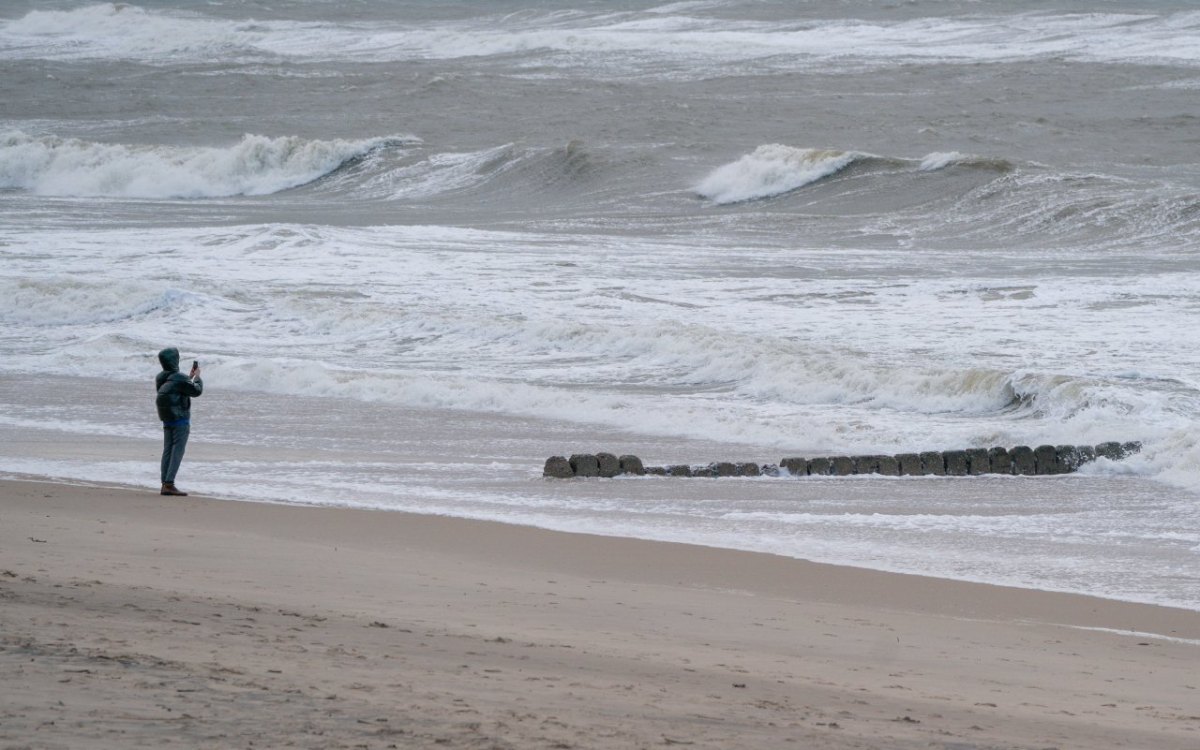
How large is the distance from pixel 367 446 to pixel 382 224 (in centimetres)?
1561

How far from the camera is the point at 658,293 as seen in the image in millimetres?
18047

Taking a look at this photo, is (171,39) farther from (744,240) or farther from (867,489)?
(867,489)

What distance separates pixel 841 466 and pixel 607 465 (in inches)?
60.2

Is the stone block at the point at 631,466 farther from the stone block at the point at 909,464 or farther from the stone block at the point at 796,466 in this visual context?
the stone block at the point at 909,464

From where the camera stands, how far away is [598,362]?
14453 mm

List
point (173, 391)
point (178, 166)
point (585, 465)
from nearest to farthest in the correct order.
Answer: point (173, 391) → point (585, 465) → point (178, 166)

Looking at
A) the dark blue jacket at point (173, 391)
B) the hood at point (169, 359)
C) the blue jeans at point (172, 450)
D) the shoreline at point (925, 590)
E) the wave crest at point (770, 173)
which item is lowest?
the shoreline at point (925, 590)

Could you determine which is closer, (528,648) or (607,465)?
(528,648)

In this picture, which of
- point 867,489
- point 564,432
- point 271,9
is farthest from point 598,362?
point 271,9

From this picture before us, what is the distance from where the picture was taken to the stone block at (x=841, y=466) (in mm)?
10070

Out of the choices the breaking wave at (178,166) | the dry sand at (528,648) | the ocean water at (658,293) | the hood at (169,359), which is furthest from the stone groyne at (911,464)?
the breaking wave at (178,166)

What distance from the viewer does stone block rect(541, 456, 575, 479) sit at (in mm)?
9945

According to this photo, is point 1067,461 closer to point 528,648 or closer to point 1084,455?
point 1084,455

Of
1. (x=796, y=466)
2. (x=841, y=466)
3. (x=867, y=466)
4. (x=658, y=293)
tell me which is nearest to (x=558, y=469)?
(x=796, y=466)
